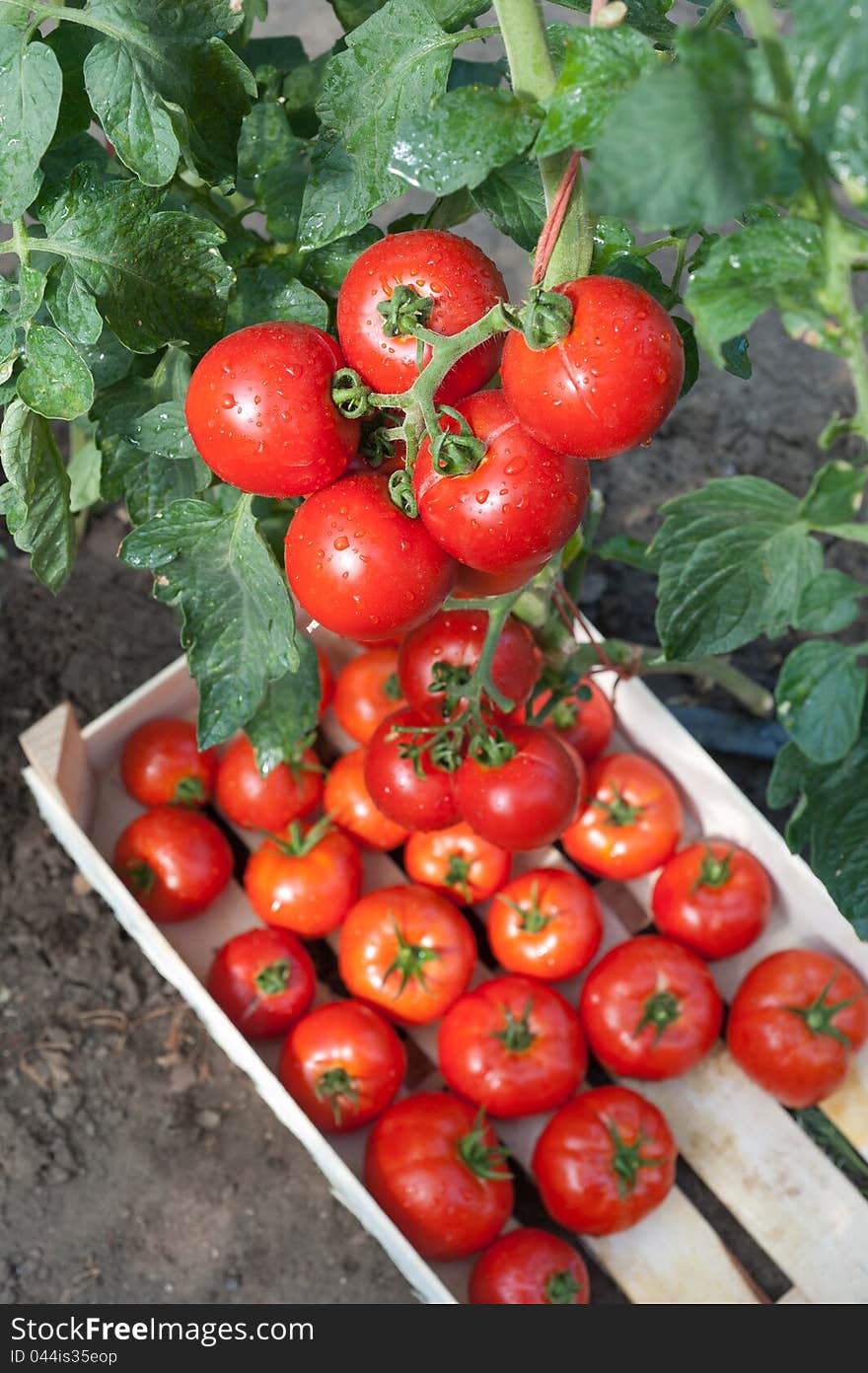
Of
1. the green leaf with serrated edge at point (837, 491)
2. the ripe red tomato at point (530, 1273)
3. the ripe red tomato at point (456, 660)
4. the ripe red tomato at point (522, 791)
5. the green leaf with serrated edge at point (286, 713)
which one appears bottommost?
the ripe red tomato at point (530, 1273)

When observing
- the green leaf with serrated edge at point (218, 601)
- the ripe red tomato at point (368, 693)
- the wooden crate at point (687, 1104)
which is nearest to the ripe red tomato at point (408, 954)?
the wooden crate at point (687, 1104)

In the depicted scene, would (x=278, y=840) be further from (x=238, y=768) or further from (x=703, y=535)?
(x=703, y=535)

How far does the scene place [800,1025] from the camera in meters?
1.52

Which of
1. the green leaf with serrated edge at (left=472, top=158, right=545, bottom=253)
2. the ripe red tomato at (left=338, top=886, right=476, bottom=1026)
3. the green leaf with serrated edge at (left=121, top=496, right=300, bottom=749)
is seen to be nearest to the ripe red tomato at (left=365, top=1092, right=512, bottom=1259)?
the ripe red tomato at (left=338, top=886, right=476, bottom=1026)

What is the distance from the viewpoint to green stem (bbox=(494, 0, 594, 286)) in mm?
803

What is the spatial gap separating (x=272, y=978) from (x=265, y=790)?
24 centimetres

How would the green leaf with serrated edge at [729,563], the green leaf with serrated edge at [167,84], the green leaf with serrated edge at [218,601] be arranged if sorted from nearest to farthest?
the green leaf with serrated edge at [729,563] → the green leaf with serrated edge at [167,84] → the green leaf with serrated edge at [218,601]

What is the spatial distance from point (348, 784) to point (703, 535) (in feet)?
3.02

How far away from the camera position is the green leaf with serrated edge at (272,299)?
1.08 meters

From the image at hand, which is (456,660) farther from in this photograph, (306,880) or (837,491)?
(837,491)

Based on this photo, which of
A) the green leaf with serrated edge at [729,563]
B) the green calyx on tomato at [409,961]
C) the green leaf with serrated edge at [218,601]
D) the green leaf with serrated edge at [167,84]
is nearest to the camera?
the green leaf with serrated edge at [729,563]

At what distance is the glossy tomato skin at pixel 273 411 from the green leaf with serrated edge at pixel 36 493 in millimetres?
180

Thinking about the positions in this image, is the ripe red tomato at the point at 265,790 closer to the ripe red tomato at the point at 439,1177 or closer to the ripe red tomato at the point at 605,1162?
the ripe red tomato at the point at 439,1177

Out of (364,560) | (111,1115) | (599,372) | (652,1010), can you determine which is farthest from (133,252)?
(111,1115)
